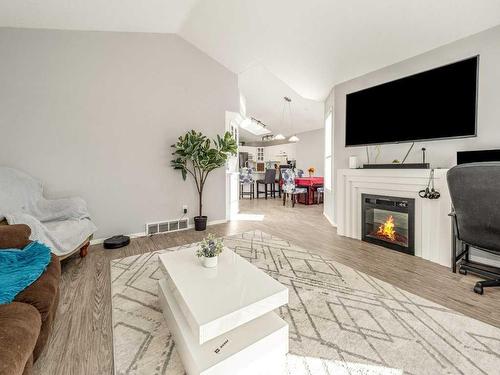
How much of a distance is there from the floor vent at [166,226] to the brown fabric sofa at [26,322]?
203 centimetres

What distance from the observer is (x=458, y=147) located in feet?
8.38

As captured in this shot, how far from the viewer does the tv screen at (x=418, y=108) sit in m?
2.44

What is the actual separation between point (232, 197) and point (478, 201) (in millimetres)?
3755

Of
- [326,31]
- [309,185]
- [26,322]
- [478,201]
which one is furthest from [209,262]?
[309,185]

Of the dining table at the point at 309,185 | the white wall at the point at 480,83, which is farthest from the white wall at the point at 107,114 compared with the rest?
the dining table at the point at 309,185

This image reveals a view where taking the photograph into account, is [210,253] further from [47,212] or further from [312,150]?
[312,150]

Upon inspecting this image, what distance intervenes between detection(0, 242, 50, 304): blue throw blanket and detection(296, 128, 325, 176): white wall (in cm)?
755

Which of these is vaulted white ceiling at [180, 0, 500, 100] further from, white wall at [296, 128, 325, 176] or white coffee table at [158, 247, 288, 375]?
white wall at [296, 128, 325, 176]

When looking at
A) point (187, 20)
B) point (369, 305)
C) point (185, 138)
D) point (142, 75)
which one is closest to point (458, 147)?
point (369, 305)

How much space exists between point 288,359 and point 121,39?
4134 mm

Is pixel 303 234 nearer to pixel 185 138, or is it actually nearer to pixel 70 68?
pixel 185 138

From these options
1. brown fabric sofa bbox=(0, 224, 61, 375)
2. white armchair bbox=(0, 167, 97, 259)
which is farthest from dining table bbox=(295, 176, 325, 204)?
brown fabric sofa bbox=(0, 224, 61, 375)

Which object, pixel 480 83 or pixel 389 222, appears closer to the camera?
pixel 480 83

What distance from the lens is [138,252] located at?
289 cm
